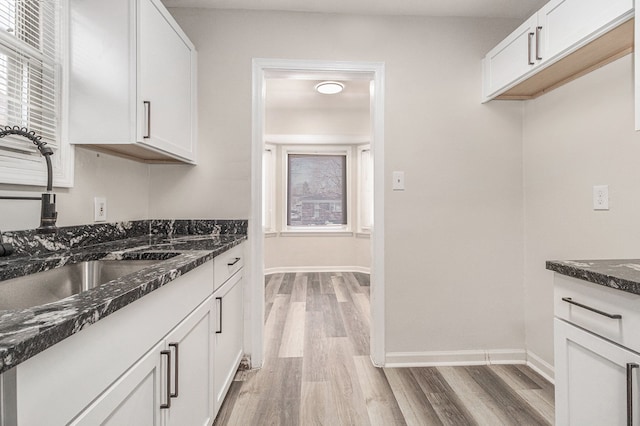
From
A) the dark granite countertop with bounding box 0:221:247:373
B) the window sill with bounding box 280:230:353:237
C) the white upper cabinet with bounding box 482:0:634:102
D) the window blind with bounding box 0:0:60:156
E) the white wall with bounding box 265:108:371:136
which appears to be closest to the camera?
the dark granite countertop with bounding box 0:221:247:373

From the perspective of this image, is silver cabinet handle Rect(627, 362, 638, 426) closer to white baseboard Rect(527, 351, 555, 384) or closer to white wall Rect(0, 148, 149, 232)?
white baseboard Rect(527, 351, 555, 384)

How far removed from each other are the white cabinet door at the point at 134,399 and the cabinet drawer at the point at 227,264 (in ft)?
1.88

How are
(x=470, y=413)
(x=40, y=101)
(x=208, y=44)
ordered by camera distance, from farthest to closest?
(x=208, y=44)
(x=470, y=413)
(x=40, y=101)

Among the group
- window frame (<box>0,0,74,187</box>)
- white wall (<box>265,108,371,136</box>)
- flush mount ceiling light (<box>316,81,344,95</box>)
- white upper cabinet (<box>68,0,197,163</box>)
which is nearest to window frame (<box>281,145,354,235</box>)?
white wall (<box>265,108,371,136</box>)

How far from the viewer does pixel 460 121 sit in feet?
7.27

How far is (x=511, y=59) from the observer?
1909 millimetres

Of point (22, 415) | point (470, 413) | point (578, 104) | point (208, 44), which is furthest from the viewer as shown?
point (208, 44)

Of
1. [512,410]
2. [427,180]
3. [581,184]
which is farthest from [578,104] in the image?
[512,410]

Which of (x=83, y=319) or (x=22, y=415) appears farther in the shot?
(x=83, y=319)

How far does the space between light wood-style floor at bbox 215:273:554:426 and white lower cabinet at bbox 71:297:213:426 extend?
46 centimetres

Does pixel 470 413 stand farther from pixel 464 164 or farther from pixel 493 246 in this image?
pixel 464 164

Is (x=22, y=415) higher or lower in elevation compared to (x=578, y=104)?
lower

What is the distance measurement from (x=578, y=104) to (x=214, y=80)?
216 centimetres

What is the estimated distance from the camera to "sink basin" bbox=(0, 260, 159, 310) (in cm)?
98
